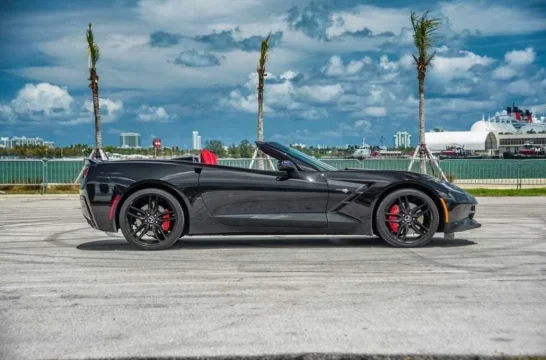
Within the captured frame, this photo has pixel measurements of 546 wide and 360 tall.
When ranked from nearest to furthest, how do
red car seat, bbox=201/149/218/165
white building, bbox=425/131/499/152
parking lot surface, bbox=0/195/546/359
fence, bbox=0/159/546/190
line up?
parking lot surface, bbox=0/195/546/359 → red car seat, bbox=201/149/218/165 → fence, bbox=0/159/546/190 → white building, bbox=425/131/499/152

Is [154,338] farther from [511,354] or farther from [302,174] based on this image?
[302,174]

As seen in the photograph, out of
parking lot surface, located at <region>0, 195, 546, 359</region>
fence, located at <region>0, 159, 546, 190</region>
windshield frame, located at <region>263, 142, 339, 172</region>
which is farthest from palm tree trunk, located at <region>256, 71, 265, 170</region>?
windshield frame, located at <region>263, 142, 339, 172</region>

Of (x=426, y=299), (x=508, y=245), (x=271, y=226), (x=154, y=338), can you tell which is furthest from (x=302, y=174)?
(x=154, y=338)

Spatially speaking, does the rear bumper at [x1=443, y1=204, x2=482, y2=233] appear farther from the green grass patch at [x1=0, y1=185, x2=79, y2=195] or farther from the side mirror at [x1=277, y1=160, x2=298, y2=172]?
the green grass patch at [x1=0, y1=185, x2=79, y2=195]

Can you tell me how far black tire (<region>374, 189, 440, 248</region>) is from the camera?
8484 millimetres

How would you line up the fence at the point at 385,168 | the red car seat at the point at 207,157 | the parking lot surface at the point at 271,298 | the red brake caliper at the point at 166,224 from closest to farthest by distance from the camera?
the parking lot surface at the point at 271,298, the red brake caliper at the point at 166,224, the red car seat at the point at 207,157, the fence at the point at 385,168

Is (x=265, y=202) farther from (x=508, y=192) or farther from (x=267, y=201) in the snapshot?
(x=508, y=192)

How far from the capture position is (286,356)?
410 centimetres

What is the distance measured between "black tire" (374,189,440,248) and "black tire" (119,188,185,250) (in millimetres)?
2287

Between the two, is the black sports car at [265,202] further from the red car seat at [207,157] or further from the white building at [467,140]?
the white building at [467,140]

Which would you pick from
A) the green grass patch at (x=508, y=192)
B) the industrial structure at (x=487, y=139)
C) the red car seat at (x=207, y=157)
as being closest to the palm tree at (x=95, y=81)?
the green grass patch at (x=508, y=192)

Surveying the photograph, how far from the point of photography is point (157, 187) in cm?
855

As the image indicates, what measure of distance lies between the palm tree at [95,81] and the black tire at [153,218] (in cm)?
1824

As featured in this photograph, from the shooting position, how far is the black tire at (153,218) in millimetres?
8438
